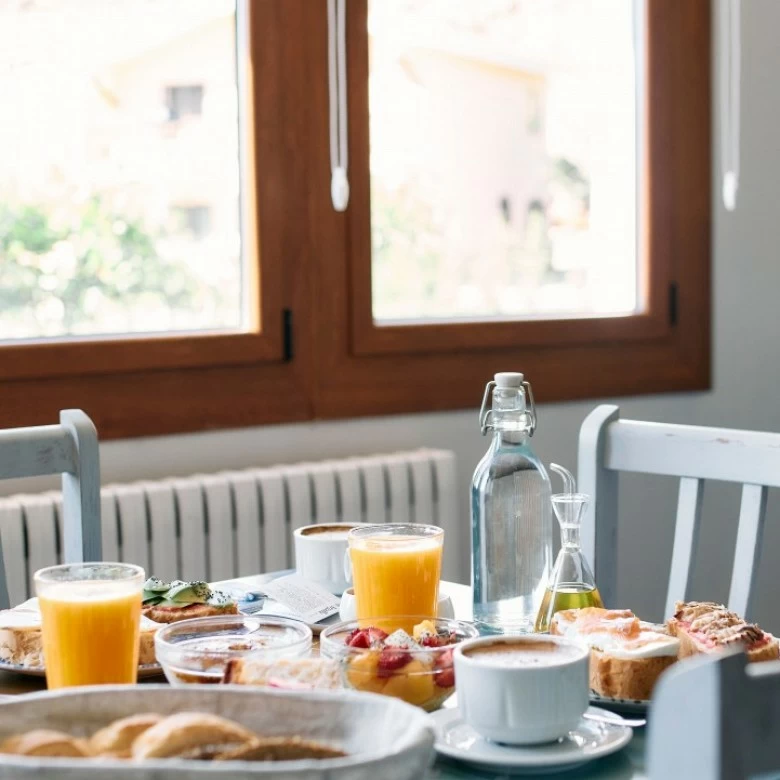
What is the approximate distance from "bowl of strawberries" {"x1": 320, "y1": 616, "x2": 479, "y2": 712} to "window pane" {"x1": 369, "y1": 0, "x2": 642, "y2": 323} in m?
1.57

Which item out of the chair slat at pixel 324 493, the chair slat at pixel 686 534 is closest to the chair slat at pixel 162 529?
the chair slat at pixel 324 493

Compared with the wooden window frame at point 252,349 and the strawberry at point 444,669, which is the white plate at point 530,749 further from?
the wooden window frame at point 252,349

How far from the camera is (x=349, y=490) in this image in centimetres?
232

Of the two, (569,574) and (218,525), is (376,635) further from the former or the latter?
(218,525)

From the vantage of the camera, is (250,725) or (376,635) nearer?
(250,725)

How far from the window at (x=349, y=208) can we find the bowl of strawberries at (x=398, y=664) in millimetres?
1273

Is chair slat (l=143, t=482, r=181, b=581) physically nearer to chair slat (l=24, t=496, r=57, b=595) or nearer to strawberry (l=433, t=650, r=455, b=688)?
chair slat (l=24, t=496, r=57, b=595)

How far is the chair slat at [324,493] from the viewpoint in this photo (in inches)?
90.0

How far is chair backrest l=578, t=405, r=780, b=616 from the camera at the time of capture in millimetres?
1475

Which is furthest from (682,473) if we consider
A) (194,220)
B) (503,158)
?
(503,158)

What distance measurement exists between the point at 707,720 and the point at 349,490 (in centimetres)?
178

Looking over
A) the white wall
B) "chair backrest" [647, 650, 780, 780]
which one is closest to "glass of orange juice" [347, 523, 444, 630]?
"chair backrest" [647, 650, 780, 780]

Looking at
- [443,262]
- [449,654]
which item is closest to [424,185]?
[443,262]

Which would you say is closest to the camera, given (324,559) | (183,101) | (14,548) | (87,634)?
(87,634)
